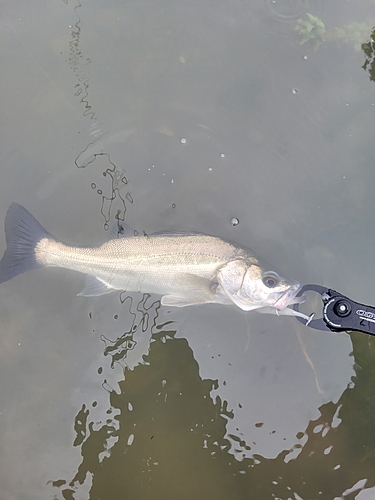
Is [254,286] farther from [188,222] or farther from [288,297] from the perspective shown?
[188,222]

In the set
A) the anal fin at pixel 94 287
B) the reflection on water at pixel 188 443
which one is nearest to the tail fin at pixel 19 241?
the anal fin at pixel 94 287

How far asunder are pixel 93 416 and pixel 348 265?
2.60m

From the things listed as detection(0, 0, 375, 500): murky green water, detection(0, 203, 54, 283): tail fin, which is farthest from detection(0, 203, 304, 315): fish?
detection(0, 0, 375, 500): murky green water

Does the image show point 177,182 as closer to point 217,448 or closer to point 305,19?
point 305,19

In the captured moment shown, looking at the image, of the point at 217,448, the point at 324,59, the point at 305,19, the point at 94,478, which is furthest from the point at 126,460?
the point at 305,19

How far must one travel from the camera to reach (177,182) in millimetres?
3115

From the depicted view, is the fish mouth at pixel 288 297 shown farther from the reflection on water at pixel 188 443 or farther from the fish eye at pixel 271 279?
the reflection on water at pixel 188 443

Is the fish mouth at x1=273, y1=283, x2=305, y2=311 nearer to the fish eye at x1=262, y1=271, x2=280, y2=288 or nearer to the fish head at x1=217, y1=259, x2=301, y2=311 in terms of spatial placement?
the fish head at x1=217, y1=259, x2=301, y2=311

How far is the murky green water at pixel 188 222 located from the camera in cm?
288

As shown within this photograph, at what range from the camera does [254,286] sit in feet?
8.97

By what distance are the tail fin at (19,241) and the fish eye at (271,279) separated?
1.86 m

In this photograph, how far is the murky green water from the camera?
9.45 feet

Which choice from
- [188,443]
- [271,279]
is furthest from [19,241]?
[188,443]

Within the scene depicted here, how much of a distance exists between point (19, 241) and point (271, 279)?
2.12m
